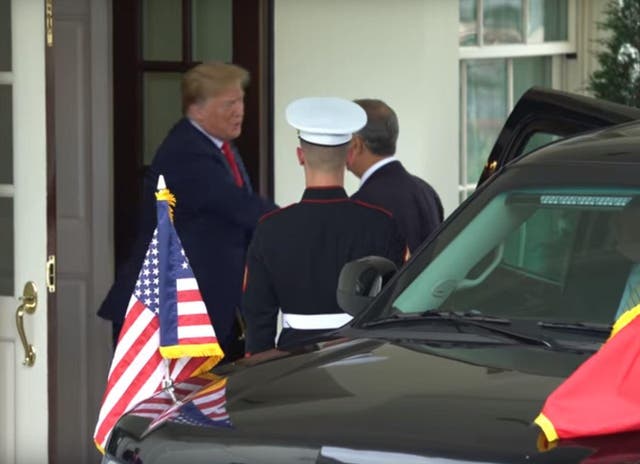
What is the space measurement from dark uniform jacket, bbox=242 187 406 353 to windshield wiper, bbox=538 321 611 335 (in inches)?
50.2

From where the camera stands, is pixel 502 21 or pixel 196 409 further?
pixel 502 21

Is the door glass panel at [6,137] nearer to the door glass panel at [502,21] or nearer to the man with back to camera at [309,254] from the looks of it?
the man with back to camera at [309,254]

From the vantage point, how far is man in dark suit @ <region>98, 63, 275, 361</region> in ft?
24.4

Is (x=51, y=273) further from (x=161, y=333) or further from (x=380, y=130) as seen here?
(x=380, y=130)

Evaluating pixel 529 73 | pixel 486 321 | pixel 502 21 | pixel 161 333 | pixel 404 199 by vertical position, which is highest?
pixel 502 21

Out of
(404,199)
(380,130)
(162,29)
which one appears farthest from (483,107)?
(404,199)

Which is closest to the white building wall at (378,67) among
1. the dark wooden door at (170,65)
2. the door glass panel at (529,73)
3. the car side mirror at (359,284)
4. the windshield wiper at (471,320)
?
the dark wooden door at (170,65)

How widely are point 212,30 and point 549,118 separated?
290 centimetres

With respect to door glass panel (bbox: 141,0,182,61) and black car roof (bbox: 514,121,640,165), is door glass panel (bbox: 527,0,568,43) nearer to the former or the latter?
door glass panel (bbox: 141,0,182,61)

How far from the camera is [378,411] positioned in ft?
13.6

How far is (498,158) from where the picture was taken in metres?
6.04

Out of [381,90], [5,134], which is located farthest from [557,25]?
[5,134]

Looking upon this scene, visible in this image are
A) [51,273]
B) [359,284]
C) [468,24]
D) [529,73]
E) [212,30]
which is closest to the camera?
[359,284]

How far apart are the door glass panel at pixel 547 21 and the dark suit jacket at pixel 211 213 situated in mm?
3159
